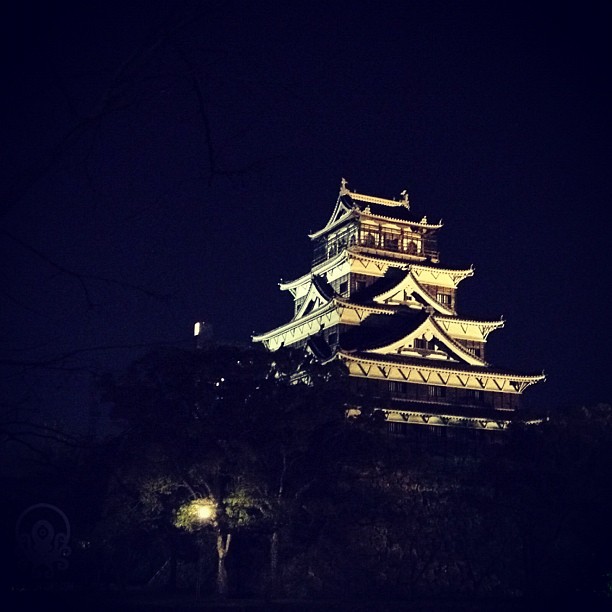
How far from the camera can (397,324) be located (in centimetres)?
4175

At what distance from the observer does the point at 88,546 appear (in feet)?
105

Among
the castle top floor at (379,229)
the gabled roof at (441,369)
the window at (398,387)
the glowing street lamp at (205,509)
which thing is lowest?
the glowing street lamp at (205,509)

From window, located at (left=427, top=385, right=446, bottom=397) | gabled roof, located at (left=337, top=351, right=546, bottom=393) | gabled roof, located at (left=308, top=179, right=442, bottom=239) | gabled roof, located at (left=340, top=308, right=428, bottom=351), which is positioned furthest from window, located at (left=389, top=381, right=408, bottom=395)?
gabled roof, located at (left=308, top=179, right=442, bottom=239)

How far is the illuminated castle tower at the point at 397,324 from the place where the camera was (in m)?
38.7

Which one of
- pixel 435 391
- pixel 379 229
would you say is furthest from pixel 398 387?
pixel 379 229

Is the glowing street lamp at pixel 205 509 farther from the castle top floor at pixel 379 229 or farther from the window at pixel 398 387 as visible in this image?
the castle top floor at pixel 379 229

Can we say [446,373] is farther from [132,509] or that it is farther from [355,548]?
[132,509]

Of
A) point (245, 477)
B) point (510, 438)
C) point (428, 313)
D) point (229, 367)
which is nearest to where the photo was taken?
point (245, 477)

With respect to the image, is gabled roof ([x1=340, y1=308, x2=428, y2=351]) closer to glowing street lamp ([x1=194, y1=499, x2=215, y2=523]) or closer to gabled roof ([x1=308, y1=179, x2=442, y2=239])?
gabled roof ([x1=308, y1=179, x2=442, y2=239])

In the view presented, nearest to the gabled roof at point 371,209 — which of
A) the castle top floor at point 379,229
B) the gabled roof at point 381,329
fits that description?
the castle top floor at point 379,229

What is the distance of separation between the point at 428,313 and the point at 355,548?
45.7 ft

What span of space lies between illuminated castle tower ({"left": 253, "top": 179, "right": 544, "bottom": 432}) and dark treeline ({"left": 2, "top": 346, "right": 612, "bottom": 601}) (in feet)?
16.4

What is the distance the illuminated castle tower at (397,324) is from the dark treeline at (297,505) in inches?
197

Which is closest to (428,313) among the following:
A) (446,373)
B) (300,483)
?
(446,373)
